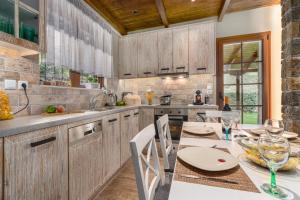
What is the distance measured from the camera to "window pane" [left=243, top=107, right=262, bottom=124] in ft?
9.97

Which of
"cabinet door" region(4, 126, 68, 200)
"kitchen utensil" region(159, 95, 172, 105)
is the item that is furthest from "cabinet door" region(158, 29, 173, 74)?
"cabinet door" region(4, 126, 68, 200)

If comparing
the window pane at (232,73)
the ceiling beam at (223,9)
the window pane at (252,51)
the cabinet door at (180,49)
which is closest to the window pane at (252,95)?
the window pane at (232,73)

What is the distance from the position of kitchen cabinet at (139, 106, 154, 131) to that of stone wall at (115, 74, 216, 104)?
63cm

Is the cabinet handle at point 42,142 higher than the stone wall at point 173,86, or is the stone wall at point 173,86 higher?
the stone wall at point 173,86

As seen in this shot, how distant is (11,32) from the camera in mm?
1261

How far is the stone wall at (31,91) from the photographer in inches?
57.2

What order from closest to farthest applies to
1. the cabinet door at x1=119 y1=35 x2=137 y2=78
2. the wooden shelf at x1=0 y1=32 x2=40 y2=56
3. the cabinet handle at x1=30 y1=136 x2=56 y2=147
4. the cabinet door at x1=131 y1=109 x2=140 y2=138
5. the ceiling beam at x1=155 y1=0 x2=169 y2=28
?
1. the cabinet handle at x1=30 y1=136 x2=56 y2=147
2. the wooden shelf at x1=0 y1=32 x2=40 y2=56
3. the ceiling beam at x1=155 y1=0 x2=169 y2=28
4. the cabinet door at x1=131 y1=109 x2=140 y2=138
5. the cabinet door at x1=119 y1=35 x2=137 y2=78

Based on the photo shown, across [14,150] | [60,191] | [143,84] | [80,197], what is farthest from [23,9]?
[143,84]

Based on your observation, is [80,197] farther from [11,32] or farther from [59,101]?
[11,32]

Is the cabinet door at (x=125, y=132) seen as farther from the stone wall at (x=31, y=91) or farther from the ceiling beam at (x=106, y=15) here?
the ceiling beam at (x=106, y=15)

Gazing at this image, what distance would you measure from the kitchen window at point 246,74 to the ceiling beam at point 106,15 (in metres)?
2.18

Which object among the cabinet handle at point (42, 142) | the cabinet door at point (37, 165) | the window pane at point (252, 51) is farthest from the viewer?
the window pane at point (252, 51)

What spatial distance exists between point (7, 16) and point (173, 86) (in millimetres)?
2791

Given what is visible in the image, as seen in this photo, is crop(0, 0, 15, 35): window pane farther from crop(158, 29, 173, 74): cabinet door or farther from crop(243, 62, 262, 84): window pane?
crop(243, 62, 262, 84): window pane
